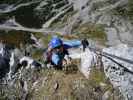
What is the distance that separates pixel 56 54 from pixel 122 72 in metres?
5.09

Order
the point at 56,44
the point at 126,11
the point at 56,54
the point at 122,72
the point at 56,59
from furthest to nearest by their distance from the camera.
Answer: the point at 126,11 → the point at 56,54 → the point at 56,59 → the point at 56,44 → the point at 122,72

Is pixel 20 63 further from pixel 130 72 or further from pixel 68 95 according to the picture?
pixel 130 72

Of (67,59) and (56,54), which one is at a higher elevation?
(56,54)

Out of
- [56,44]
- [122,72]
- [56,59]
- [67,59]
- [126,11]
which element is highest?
[56,44]

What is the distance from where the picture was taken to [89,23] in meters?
48.4

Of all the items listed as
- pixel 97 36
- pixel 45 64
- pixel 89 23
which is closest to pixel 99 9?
pixel 89 23

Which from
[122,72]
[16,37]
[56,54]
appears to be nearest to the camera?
[122,72]

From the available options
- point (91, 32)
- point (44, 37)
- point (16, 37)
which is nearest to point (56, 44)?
point (44, 37)

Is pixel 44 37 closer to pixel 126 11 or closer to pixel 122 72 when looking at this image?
pixel 126 11

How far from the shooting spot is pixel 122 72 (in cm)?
2350

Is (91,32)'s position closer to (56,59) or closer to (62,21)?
(62,21)

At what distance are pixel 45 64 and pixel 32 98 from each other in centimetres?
328

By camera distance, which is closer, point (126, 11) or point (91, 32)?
point (91, 32)

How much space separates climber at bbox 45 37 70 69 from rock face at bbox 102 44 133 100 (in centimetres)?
334
